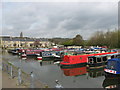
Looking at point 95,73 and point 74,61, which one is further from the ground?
point 74,61

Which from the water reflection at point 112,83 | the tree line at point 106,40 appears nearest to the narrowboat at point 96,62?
the water reflection at point 112,83

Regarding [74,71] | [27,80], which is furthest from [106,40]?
[27,80]

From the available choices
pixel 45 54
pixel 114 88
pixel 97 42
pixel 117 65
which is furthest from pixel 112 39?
pixel 114 88

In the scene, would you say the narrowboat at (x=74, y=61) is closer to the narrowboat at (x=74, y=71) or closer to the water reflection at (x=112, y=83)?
the narrowboat at (x=74, y=71)

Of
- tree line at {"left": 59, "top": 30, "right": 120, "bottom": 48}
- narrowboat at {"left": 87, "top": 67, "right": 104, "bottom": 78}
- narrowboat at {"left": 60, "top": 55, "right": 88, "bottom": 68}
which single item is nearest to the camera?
narrowboat at {"left": 87, "top": 67, "right": 104, "bottom": 78}

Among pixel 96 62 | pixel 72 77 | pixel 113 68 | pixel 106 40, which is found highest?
pixel 106 40

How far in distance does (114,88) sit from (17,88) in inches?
317

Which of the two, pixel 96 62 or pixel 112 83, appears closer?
pixel 112 83

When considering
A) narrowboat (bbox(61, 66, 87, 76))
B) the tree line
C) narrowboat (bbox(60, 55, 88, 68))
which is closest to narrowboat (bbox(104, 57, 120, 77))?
narrowboat (bbox(61, 66, 87, 76))

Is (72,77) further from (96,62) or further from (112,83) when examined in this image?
(96,62)

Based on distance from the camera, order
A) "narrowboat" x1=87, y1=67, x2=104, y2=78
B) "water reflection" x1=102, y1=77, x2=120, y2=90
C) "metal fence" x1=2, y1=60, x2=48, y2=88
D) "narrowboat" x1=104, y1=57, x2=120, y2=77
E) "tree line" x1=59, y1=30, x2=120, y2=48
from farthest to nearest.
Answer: "tree line" x1=59, y1=30, x2=120, y2=48 → "narrowboat" x1=87, y1=67, x2=104, y2=78 → "narrowboat" x1=104, y1=57, x2=120, y2=77 → "water reflection" x1=102, y1=77, x2=120, y2=90 → "metal fence" x1=2, y1=60, x2=48, y2=88

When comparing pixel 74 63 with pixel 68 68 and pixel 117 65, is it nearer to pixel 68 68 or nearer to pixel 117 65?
pixel 68 68

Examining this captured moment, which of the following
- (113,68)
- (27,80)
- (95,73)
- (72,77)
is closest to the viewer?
(27,80)

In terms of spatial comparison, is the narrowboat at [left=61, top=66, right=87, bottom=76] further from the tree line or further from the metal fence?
the tree line
